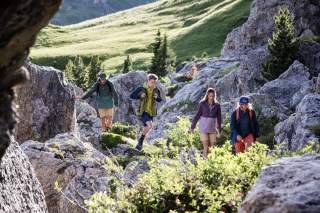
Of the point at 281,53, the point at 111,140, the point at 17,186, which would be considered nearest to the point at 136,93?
the point at 111,140

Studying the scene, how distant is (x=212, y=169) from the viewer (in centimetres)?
1100

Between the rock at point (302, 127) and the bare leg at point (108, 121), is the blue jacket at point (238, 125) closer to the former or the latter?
the rock at point (302, 127)

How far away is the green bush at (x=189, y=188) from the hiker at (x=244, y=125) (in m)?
7.51

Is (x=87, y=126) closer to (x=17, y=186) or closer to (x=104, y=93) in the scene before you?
(x=104, y=93)

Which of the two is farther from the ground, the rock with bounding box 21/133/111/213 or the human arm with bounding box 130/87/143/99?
the human arm with bounding box 130/87/143/99

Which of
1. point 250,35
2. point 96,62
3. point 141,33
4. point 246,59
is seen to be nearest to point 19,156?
point 246,59

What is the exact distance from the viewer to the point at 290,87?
3753cm

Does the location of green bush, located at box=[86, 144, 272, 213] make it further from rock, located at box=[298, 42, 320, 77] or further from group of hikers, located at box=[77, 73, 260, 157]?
rock, located at box=[298, 42, 320, 77]

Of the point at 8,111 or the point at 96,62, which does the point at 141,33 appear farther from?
the point at 8,111

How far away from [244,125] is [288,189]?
439 inches

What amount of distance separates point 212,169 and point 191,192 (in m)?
0.71

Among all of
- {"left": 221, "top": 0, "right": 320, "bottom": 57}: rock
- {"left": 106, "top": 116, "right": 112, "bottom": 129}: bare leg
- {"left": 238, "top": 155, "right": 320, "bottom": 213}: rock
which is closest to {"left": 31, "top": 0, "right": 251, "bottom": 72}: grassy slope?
{"left": 221, "top": 0, "right": 320, "bottom": 57}: rock

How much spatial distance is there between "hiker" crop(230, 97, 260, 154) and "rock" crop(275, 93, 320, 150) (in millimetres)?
1922

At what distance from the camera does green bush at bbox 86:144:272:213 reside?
1019 centimetres
